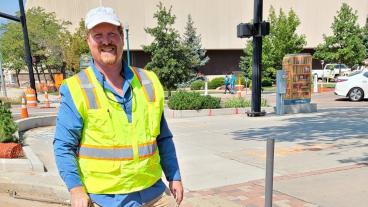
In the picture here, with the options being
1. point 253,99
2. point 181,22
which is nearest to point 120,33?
point 253,99

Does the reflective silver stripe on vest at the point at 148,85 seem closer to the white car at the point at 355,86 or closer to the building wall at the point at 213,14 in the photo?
the white car at the point at 355,86

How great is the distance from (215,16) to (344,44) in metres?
22.4

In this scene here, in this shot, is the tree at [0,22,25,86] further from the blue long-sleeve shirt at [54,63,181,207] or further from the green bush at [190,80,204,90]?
the blue long-sleeve shirt at [54,63,181,207]

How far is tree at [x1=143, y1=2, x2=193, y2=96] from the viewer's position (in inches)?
861

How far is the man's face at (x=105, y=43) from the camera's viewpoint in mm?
2229

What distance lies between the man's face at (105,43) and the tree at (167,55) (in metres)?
19.5

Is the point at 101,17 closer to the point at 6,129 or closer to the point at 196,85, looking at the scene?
the point at 6,129

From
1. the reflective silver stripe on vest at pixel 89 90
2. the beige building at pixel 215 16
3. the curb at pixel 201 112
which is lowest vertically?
the curb at pixel 201 112

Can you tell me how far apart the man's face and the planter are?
480 centimetres

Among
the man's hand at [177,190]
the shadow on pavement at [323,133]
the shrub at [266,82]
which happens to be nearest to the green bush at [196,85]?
the shrub at [266,82]

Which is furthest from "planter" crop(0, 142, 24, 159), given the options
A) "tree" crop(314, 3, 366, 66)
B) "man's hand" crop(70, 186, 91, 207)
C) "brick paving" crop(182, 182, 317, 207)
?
"tree" crop(314, 3, 366, 66)

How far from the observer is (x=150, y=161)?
231 cm

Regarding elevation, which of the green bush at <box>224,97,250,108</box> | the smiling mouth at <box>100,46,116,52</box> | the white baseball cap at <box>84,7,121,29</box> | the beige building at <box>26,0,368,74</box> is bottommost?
the green bush at <box>224,97,250,108</box>

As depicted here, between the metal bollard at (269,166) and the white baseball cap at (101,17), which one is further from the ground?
the white baseball cap at (101,17)
